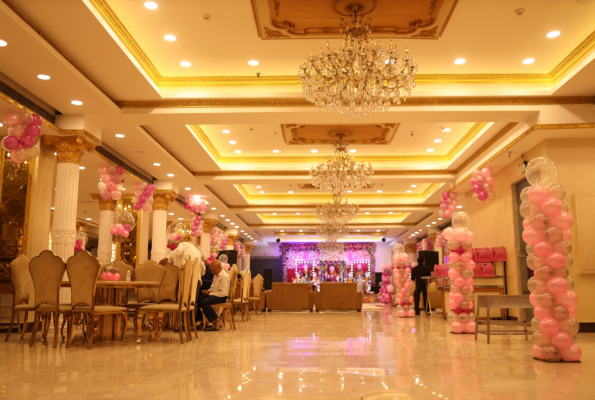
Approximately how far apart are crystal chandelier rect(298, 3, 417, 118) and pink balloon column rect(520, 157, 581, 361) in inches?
76.7

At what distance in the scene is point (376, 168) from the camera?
13.2 metres

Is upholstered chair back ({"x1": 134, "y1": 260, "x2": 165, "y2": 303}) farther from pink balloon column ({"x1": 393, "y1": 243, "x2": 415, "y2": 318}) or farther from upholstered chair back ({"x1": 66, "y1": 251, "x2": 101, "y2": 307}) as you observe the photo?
pink balloon column ({"x1": 393, "y1": 243, "x2": 415, "y2": 318})

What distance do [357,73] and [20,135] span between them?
4.56 metres

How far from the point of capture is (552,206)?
528cm

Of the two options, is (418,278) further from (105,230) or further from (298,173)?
(105,230)

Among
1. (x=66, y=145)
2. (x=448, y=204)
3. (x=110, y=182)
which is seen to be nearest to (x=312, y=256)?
(x=448, y=204)

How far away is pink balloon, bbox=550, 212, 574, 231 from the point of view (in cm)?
530

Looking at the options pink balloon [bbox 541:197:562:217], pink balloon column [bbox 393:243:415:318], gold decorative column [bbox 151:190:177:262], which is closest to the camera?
pink balloon [bbox 541:197:562:217]

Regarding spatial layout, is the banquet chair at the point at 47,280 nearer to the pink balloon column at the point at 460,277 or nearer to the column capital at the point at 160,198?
the pink balloon column at the point at 460,277

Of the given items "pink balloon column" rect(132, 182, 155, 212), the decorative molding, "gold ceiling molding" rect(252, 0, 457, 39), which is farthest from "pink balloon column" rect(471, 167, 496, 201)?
"pink balloon column" rect(132, 182, 155, 212)

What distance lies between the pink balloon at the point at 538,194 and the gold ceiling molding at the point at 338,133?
17.0 ft

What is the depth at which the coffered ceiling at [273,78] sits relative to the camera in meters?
6.07

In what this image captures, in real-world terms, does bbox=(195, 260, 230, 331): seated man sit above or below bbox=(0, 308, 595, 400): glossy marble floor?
above

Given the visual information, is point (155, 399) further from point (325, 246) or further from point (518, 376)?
point (325, 246)
